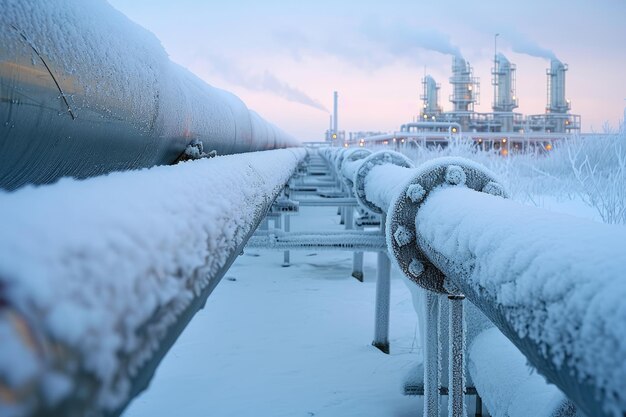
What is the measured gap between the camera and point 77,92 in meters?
1.05

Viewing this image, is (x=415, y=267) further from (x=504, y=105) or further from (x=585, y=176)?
(x=504, y=105)

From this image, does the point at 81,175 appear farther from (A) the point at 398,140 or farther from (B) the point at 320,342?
(A) the point at 398,140

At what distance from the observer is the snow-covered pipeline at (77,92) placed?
2.91ft

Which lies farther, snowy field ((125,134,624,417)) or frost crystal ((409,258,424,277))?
snowy field ((125,134,624,417))

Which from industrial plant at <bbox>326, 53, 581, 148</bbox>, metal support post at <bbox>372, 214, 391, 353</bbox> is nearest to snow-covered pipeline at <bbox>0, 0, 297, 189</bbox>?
metal support post at <bbox>372, 214, 391, 353</bbox>

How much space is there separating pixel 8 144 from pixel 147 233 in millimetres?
588

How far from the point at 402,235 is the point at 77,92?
87cm

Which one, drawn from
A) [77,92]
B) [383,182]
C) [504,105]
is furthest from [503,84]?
[77,92]

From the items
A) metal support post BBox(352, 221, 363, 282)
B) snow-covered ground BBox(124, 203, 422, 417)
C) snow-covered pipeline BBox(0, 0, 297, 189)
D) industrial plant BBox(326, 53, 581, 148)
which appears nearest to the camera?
snow-covered pipeline BBox(0, 0, 297, 189)

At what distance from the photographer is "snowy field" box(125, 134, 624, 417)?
13.0 ft

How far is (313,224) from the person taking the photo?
12.6 meters

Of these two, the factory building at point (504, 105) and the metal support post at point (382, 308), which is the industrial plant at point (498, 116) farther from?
the metal support post at point (382, 308)

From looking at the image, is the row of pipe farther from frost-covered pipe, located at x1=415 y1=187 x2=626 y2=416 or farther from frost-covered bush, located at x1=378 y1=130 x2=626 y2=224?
frost-covered bush, located at x1=378 y1=130 x2=626 y2=224

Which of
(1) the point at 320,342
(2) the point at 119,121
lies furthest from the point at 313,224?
(2) the point at 119,121
